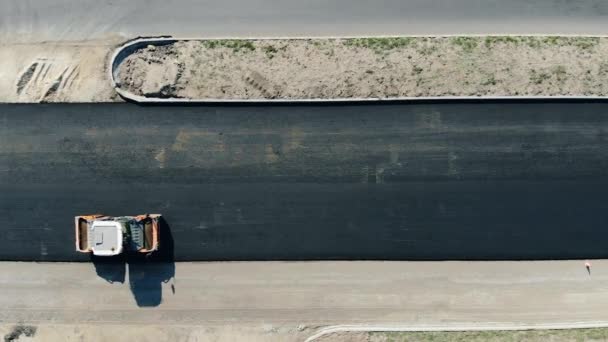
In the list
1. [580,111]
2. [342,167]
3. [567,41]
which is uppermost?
[567,41]

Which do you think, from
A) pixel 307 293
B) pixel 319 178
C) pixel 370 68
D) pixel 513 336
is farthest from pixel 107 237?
pixel 513 336

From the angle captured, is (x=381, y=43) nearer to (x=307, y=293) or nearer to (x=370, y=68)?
(x=370, y=68)

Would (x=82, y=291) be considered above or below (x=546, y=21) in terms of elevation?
below

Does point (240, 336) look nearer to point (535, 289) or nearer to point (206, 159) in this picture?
point (206, 159)

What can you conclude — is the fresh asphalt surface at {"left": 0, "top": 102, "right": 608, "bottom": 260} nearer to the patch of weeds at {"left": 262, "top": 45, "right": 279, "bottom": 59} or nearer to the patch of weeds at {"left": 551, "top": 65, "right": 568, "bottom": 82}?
the patch of weeds at {"left": 551, "top": 65, "right": 568, "bottom": 82}

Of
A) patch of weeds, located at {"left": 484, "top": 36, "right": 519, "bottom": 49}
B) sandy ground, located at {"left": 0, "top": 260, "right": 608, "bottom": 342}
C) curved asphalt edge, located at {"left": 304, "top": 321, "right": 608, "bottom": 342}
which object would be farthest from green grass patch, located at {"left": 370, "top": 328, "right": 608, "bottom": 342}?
patch of weeds, located at {"left": 484, "top": 36, "right": 519, "bottom": 49}

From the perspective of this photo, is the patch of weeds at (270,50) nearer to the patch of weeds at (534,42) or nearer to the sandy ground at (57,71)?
the sandy ground at (57,71)

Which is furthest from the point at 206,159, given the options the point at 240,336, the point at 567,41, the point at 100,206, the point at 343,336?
the point at 567,41
